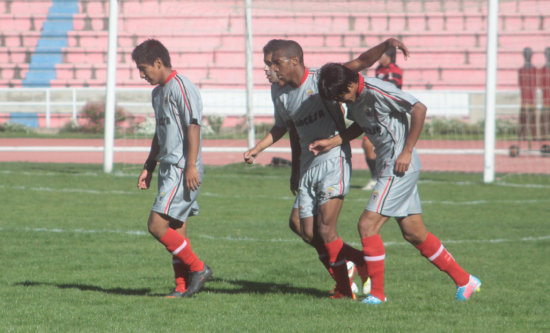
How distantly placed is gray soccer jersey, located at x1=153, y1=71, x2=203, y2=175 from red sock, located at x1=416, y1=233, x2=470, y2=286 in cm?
158

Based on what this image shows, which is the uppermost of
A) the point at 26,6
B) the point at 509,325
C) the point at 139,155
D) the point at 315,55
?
the point at 26,6

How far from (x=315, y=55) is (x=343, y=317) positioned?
858 inches

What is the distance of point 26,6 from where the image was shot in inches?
1141

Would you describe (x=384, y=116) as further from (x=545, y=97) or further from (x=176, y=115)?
(x=545, y=97)

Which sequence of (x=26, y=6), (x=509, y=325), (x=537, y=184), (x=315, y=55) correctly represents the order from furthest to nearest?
(x=26, y=6) < (x=315, y=55) < (x=537, y=184) < (x=509, y=325)

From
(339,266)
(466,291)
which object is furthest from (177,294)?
(466,291)

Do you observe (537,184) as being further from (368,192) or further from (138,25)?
(138,25)

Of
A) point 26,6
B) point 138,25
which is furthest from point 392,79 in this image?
point 26,6

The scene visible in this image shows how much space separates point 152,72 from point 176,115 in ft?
1.06

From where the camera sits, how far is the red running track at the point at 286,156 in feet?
56.7

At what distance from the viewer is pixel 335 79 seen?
5.33 m

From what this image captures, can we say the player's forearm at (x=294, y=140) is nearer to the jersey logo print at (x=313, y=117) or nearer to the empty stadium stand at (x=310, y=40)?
the jersey logo print at (x=313, y=117)

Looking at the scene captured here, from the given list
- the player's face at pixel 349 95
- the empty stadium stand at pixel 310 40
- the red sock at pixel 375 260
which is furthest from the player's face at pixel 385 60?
the empty stadium stand at pixel 310 40

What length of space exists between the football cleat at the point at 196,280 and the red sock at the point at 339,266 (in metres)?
0.87
